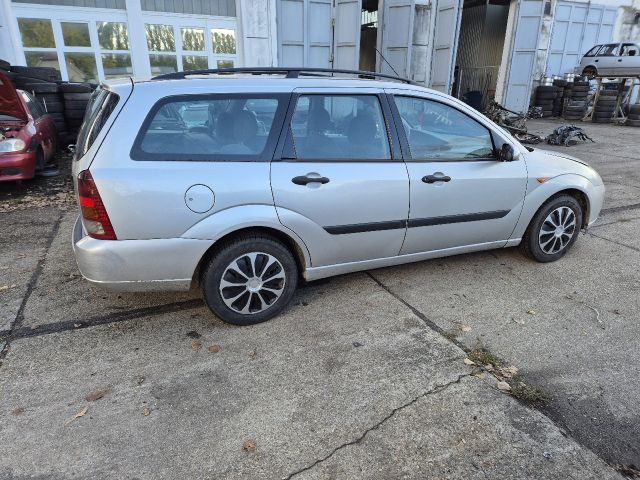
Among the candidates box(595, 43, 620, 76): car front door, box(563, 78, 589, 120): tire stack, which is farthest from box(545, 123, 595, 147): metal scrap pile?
box(595, 43, 620, 76): car front door

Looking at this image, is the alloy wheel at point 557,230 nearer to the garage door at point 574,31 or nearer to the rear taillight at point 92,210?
the rear taillight at point 92,210

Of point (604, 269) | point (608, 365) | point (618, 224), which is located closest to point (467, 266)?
point (604, 269)

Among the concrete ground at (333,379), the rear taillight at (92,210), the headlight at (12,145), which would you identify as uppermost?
the rear taillight at (92,210)

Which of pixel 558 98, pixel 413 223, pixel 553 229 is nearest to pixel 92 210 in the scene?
pixel 413 223

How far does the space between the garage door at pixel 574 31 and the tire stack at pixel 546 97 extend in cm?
142

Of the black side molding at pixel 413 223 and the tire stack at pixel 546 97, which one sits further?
the tire stack at pixel 546 97

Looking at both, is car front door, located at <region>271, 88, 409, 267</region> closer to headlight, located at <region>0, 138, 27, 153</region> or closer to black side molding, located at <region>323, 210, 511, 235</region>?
black side molding, located at <region>323, 210, 511, 235</region>

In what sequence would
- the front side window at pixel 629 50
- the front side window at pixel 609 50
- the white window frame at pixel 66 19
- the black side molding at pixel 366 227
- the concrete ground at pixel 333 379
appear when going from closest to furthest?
the concrete ground at pixel 333 379 < the black side molding at pixel 366 227 < the white window frame at pixel 66 19 < the front side window at pixel 629 50 < the front side window at pixel 609 50

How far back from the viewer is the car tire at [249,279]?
306 centimetres

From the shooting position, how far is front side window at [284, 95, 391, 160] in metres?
3.16

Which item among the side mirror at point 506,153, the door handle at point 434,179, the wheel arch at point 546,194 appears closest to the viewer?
the door handle at point 434,179

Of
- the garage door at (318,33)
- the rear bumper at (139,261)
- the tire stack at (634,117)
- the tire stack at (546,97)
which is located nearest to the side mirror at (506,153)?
the rear bumper at (139,261)

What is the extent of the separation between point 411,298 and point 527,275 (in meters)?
1.25

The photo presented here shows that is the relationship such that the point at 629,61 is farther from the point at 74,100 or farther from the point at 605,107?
the point at 74,100
